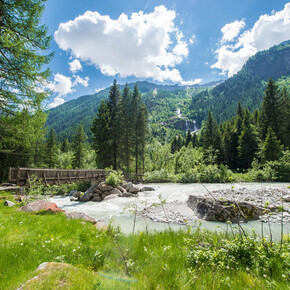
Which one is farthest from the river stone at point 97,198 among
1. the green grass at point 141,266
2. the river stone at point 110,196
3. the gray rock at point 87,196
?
the green grass at point 141,266

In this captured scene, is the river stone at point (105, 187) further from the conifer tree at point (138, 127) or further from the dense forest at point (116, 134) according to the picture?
the conifer tree at point (138, 127)

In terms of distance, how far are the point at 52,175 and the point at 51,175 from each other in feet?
0.37

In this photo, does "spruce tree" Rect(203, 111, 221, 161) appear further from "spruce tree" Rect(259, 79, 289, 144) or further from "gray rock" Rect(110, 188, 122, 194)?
"gray rock" Rect(110, 188, 122, 194)

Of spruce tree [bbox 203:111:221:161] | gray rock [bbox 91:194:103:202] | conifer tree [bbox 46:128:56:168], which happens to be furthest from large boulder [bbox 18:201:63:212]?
spruce tree [bbox 203:111:221:161]

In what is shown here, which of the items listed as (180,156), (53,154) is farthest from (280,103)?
(53,154)

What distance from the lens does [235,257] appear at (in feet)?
9.05

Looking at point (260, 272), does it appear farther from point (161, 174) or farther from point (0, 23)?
point (161, 174)

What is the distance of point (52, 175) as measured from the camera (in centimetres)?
1370

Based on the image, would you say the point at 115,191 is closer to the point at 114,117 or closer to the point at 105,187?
the point at 105,187

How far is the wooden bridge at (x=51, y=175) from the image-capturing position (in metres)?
10.6

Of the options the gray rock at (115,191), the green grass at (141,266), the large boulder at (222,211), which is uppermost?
the green grass at (141,266)

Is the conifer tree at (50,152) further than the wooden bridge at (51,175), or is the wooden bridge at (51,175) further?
the conifer tree at (50,152)

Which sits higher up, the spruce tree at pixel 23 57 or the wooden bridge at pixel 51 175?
the spruce tree at pixel 23 57

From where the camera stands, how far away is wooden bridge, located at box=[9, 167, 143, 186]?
10.6 metres
